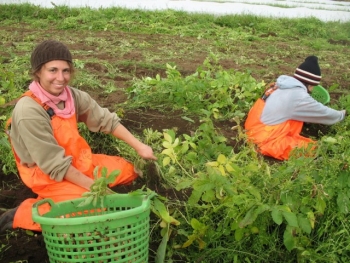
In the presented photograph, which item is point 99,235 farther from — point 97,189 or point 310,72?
point 310,72

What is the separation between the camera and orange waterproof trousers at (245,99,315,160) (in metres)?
3.71

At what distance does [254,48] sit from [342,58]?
1.28 m

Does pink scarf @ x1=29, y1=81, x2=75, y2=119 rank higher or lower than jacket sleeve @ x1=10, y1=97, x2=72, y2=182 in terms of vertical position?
higher

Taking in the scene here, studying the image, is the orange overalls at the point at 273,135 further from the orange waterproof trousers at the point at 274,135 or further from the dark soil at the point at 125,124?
the dark soil at the point at 125,124

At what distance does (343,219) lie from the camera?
2.41 metres

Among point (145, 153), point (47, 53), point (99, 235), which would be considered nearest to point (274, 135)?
point (145, 153)

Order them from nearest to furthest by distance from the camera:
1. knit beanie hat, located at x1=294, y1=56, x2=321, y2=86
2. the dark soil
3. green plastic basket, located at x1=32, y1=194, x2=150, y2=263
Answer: green plastic basket, located at x1=32, y1=194, x2=150, y2=263, the dark soil, knit beanie hat, located at x1=294, y1=56, x2=321, y2=86

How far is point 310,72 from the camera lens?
3861mm

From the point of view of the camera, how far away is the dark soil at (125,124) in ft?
7.68

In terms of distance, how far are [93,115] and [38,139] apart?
1.77ft

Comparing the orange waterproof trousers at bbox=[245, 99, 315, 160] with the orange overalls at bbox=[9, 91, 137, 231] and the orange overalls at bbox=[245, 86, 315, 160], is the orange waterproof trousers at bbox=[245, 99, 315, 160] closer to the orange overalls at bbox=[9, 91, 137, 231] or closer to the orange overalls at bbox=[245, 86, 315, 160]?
the orange overalls at bbox=[245, 86, 315, 160]

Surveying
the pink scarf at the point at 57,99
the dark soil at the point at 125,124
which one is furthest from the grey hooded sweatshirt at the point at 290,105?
the pink scarf at the point at 57,99

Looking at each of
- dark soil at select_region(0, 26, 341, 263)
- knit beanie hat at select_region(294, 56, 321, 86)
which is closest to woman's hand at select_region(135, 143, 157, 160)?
dark soil at select_region(0, 26, 341, 263)

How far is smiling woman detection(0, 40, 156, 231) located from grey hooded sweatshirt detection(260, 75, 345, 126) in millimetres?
1712
